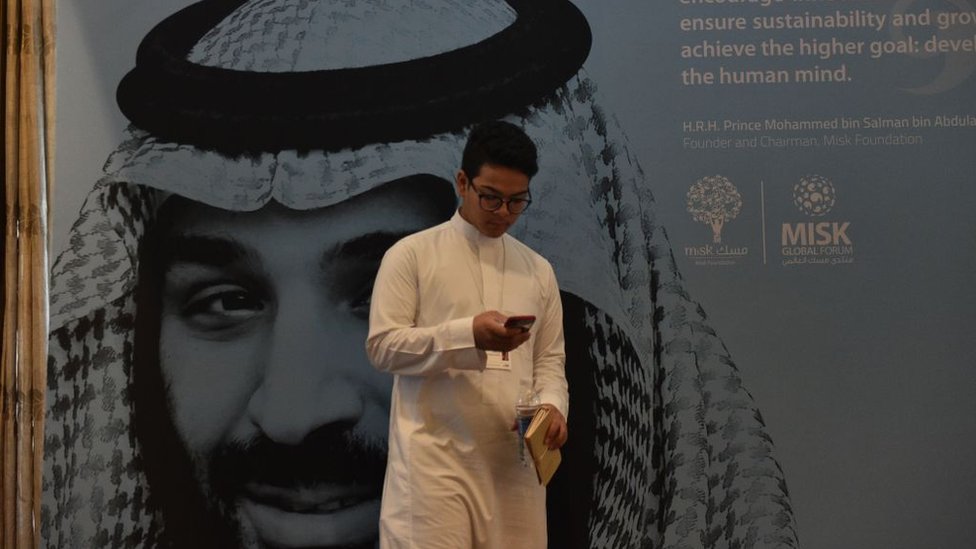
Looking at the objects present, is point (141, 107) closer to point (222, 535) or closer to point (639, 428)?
point (222, 535)

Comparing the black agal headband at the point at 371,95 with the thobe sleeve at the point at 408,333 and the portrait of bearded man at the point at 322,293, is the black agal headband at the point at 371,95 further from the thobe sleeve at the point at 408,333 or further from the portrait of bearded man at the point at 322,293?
the thobe sleeve at the point at 408,333

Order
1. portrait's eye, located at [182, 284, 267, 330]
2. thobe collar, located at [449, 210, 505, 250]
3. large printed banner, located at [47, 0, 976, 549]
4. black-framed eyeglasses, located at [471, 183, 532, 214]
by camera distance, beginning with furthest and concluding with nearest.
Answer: portrait's eye, located at [182, 284, 267, 330], large printed banner, located at [47, 0, 976, 549], thobe collar, located at [449, 210, 505, 250], black-framed eyeglasses, located at [471, 183, 532, 214]

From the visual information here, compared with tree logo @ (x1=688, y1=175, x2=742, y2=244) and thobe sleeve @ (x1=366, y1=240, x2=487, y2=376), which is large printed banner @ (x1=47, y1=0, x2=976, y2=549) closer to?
tree logo @ (x1=688, y1=175, x2=742, y2=244)

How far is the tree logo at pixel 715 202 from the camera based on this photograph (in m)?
3.46

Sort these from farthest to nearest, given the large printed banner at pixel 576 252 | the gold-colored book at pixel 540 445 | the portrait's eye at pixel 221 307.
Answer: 1. the portrait's eye at pixel 221 307
2. the large printed banner at pixel 576 252
3. the gold-colored book at pixel 540 445

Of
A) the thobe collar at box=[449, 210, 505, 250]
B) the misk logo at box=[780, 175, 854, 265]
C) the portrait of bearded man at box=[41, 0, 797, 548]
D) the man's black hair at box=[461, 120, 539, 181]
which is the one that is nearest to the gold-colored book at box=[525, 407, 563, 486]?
the thobe collar at box=[449, 210, 505, 250]

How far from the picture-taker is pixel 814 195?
347cm

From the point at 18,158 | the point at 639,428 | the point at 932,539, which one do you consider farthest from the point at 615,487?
the point at 18,158

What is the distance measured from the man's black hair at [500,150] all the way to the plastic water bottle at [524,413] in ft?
2.05

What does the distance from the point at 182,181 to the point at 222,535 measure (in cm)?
135

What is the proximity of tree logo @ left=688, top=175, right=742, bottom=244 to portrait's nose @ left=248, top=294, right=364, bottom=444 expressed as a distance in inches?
55.2

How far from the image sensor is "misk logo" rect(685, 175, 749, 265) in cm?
346

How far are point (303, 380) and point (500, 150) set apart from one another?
1377 millimetres

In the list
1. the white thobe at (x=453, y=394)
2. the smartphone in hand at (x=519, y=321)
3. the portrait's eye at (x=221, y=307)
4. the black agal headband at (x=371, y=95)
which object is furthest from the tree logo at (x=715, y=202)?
the portrait's eye at (x=221, y=307)
